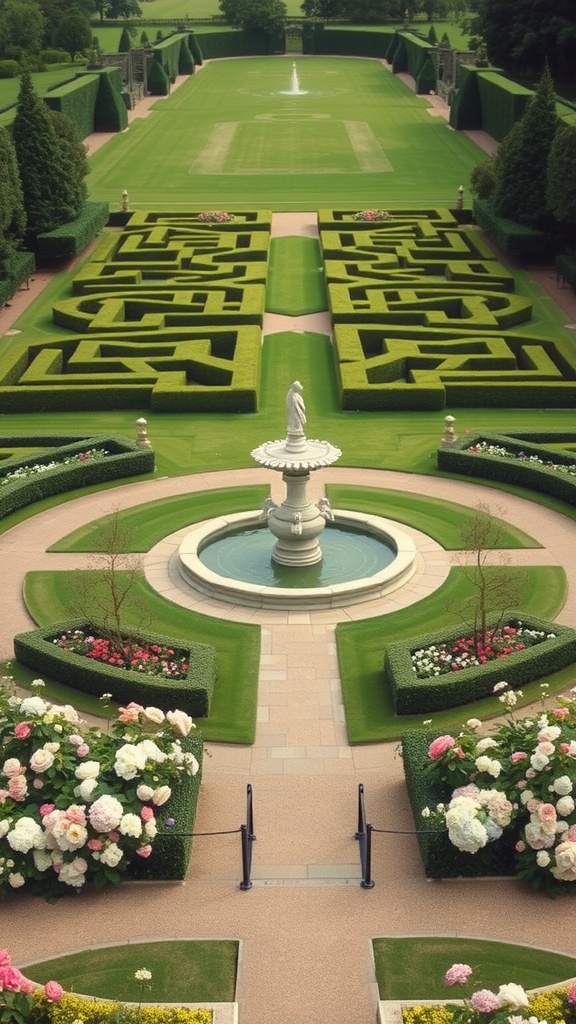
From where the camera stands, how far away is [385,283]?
46688mm

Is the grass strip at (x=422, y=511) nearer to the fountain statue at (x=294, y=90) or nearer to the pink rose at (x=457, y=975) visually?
the pink rose at (x=457, y=975)

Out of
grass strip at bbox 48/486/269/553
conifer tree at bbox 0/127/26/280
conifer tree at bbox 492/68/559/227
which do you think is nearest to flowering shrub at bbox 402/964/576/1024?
grass strip at bbox 48/486/269/553

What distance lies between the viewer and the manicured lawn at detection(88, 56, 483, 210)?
2603 inches

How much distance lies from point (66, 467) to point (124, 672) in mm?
10376

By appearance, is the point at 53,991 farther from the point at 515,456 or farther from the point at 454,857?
the point at 515,456

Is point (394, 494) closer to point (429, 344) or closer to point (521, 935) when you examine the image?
point (429, 344)

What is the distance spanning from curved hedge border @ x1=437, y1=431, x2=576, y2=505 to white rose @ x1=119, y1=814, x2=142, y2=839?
1573 centimetres

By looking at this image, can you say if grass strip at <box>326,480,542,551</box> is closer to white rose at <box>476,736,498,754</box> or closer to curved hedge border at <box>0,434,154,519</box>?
curved hedge border at <box>0,434,154,519</box>

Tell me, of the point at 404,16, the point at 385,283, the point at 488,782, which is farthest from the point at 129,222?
the point at 404,16

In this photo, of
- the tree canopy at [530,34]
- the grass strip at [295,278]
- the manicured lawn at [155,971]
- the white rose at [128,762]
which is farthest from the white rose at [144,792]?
the tree canopy at [530,34]

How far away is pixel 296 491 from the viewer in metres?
25.6

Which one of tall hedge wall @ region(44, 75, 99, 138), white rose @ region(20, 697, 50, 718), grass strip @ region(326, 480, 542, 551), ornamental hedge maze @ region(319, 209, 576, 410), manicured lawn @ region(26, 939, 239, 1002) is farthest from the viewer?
tall hedge wall @ region(44, 75, 99, 138)

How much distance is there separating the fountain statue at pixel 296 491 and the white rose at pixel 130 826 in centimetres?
993

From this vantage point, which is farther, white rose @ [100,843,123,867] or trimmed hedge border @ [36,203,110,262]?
trimmed hedge border @ [36,203,110,262]
